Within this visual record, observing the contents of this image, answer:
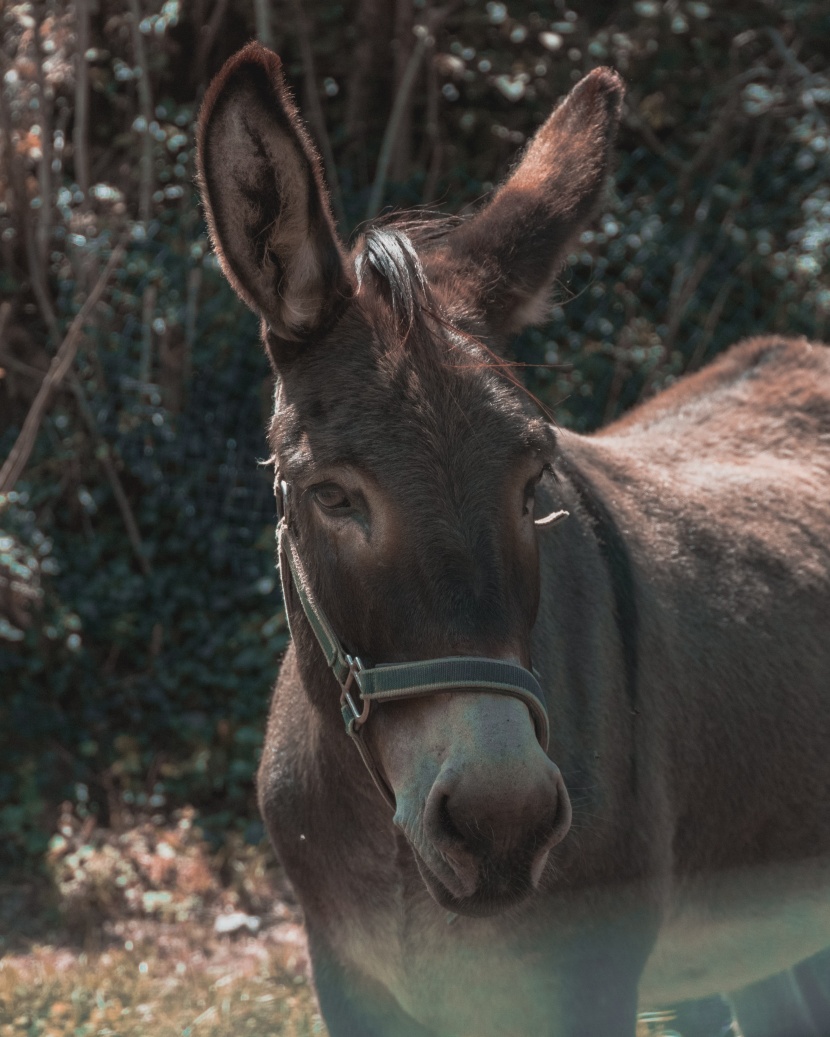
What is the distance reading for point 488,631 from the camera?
1.93 metres

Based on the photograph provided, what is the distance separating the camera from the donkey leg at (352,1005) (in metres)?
2.58

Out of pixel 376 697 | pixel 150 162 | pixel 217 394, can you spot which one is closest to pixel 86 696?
pixel 217 394

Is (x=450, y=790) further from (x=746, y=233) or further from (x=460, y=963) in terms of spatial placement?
(x=746, y=233)

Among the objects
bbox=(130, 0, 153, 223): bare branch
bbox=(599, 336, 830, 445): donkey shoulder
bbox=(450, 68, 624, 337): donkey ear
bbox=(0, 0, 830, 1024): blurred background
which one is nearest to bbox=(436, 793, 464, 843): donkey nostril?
bbox=(450, 68, 624, 337): donkey ear

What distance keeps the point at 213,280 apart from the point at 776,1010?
14.9 feet

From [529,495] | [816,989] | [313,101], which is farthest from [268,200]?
[313,101]

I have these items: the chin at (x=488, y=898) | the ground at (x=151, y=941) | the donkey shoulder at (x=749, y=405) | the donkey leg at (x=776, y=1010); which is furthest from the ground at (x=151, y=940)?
the donkey shoulder at (x=749, y=405)

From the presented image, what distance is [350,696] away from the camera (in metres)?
2.15

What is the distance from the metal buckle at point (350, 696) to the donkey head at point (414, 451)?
2cm

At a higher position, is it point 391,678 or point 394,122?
point 394,122

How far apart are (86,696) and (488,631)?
436 centimetres

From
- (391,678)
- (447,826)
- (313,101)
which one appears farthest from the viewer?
(313,101)

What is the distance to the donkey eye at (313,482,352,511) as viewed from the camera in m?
2.10

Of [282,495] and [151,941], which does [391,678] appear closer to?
[282,495]
